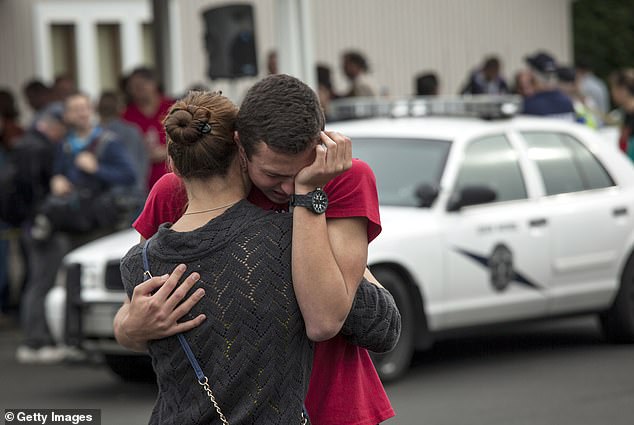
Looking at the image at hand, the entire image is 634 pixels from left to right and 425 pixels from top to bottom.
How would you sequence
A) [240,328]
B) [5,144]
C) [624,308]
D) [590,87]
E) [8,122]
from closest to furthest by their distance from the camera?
[240,328], [624,308], [5,144], [8,122], [590,87]

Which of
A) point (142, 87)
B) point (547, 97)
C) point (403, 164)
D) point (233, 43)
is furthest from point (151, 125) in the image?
point (547, 97)

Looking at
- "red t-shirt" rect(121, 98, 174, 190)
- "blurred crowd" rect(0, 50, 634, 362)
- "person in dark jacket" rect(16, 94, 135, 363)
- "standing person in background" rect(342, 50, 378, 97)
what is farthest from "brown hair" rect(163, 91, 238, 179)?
"standing person in background" rect(342, 50, 378, 97)

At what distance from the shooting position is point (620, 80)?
12391 mm

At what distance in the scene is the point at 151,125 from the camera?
Answer: 11719mm

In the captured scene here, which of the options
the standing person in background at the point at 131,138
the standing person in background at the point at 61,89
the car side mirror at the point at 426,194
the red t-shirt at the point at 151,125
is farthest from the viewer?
the standing person in background at the point at 61,89

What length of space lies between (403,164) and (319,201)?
6021 millimetres

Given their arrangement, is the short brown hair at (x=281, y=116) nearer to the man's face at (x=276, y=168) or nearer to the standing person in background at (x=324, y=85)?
the man's face at (x=276, y=168)

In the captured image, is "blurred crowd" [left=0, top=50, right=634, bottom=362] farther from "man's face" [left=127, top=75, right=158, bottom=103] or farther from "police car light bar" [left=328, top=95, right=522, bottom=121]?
"police car light bar" [left=328, top=95, right=522, bottom=121]

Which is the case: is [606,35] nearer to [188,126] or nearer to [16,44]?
[16,44]

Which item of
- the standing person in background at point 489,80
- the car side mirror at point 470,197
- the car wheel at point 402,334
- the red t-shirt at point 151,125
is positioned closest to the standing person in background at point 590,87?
the standing person in background at point 489,80

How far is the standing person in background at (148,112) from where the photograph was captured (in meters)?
11.5

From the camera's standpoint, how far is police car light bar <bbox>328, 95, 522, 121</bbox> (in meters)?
9.66

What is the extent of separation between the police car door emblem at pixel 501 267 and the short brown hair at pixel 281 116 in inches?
237

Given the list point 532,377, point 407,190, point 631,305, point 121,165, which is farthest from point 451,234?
point 121,165
